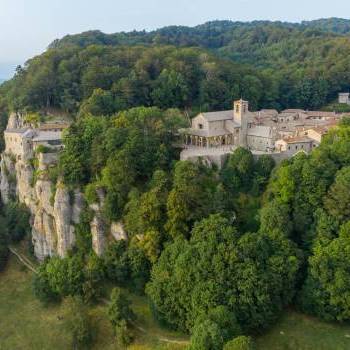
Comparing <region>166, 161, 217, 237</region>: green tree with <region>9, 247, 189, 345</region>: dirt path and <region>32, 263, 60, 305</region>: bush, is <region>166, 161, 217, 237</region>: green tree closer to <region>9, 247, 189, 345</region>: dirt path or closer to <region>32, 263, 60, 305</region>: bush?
<region>9, 247, 189, 345</region>: dirt path

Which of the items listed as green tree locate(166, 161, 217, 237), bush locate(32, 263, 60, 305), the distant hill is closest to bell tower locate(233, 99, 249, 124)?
green tree locate(166, 161, 217, 237)

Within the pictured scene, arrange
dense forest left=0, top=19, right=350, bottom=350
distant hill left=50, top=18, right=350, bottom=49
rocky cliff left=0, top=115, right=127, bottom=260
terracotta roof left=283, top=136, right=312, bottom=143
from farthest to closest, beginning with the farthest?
distant hill left=50, top=18, right=350, bottom=49 → terracotta roof left=283, top=136, right=312, bottom=143 → rocky cliff left=0, top=115, right=127, bottom=260 → dense forest left=0, top=19, right=350, bottom=350

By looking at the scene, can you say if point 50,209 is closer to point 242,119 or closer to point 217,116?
point 217,116

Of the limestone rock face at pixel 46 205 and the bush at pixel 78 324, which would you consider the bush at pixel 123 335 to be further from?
the limestone rock face at pixel 46 205

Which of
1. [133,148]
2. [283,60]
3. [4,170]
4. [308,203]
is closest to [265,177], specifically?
[308,203]

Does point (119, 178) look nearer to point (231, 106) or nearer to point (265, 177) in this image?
point (265, 177)

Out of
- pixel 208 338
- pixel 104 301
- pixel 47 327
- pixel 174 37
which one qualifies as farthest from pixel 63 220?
pixel 174 37
